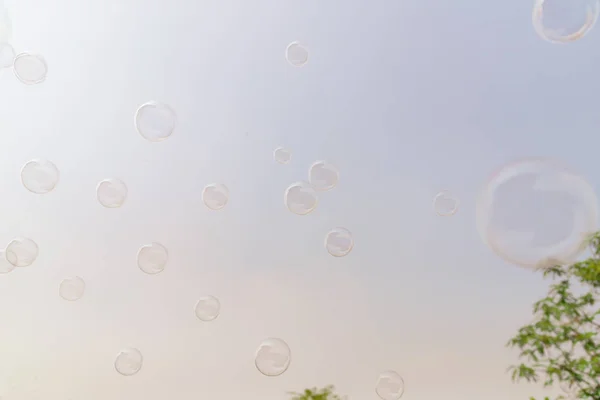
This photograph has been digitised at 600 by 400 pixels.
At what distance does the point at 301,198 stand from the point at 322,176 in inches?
11.6

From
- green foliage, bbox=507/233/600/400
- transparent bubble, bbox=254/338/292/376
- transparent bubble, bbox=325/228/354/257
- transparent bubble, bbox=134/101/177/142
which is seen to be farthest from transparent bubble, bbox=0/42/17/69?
green foliage, bbox=507/233/600/400

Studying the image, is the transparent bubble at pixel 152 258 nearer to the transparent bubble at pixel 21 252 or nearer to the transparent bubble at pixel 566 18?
the transparent bubble at pixel 21 252

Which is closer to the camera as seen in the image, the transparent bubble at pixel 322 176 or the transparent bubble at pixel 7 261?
the transparent bubble at pixel 322 176

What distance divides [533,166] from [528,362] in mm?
1732

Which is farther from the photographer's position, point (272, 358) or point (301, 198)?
point (301, 198)

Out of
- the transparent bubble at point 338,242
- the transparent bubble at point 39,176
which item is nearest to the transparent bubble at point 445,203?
the transparent bubble at point 338,242

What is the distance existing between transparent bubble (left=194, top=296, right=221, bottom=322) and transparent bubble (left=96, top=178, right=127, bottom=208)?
50.7 inches

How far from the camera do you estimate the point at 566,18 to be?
5.98m

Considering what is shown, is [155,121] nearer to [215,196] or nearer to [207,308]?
[215,196]

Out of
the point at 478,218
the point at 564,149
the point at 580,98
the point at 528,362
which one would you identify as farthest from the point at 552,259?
the point at 580,98

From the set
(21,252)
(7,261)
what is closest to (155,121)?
(21,252)

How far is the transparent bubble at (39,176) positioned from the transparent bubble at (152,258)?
1103 millimetres

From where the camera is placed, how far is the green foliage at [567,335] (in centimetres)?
616

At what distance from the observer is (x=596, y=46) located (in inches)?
345
